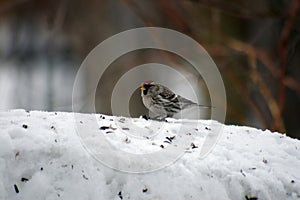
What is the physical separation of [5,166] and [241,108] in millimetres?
5547

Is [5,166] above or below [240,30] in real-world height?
below

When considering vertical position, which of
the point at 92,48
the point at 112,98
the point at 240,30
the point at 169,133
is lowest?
the point at 169,133

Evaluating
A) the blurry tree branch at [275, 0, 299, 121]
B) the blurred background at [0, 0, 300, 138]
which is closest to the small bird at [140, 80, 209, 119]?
the blurred background at [0, 0, 300, 138]

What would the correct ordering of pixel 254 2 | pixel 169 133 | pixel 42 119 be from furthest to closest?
1. pixel 254 2
2. pixel 169 133
3. pixel 42 119

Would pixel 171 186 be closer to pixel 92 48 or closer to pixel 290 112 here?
pixel 290 112

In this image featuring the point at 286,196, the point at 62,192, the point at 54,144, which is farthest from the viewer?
the point at 286,196

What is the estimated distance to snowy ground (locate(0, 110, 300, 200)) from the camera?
1.97 m

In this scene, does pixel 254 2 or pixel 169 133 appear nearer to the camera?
pixel 169 133

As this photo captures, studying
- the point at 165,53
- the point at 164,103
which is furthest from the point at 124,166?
the point at 165,53

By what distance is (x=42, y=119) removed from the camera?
239cm

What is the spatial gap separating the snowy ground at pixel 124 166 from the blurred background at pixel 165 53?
1414mm

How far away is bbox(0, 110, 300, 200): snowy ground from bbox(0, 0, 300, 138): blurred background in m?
1.41

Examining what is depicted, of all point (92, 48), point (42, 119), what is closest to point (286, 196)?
point (42, 119)

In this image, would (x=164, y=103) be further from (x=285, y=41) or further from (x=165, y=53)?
(x=285, y=41)
